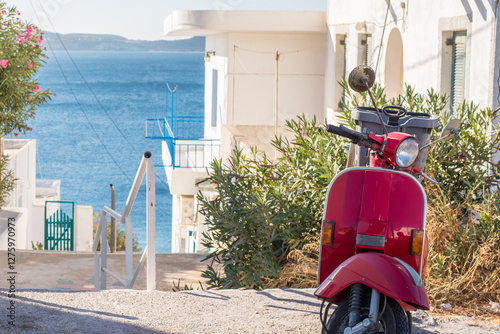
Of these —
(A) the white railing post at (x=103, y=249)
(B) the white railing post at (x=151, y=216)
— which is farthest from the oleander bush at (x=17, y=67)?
(B) the white railing post at (x=151, y=216)

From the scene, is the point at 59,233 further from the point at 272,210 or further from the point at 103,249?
the point at 272,210

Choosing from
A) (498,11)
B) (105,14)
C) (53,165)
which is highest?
(105,14)

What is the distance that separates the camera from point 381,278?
3.01 meters

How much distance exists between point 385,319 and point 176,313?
139 cm

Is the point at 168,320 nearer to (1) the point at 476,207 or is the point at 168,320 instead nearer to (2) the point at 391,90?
(1) the point at 476,207

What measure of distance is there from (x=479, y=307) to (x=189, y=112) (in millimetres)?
84599

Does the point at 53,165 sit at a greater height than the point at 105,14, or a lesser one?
lesser

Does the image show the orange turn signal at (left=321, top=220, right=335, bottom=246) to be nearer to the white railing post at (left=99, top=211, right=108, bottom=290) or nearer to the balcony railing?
the white railing post at (left=99, top=211, right=108, bottom=290)

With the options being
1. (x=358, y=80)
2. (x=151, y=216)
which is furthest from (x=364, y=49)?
(x=358, y=80)

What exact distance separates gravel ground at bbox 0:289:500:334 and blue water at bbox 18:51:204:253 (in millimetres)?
31333

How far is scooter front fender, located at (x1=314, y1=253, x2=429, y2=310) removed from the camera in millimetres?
2992

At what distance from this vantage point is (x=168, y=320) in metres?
3.87

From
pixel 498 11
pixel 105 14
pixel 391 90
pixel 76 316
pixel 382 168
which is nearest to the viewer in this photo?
pixel 382 168

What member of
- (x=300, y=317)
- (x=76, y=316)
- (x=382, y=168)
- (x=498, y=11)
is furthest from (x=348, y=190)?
(x=498, y=11)
